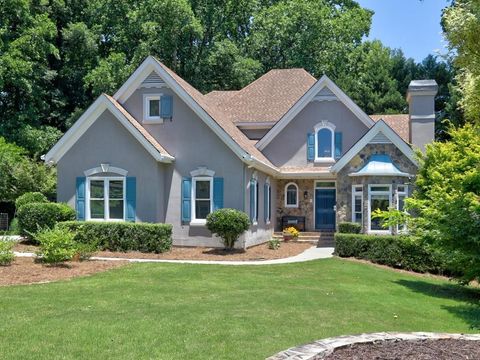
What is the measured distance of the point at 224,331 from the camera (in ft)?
25.6

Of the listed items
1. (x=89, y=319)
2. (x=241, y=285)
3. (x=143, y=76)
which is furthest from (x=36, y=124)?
(x=89, y=319)

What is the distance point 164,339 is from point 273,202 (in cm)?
1866

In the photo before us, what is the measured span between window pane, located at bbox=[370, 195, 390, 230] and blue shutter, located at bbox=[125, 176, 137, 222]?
9.39m

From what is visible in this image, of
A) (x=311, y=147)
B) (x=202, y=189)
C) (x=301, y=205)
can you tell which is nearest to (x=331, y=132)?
(x=311, y=147)

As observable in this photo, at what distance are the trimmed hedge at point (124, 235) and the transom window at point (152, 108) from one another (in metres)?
4.96

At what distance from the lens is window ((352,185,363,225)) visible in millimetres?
22766

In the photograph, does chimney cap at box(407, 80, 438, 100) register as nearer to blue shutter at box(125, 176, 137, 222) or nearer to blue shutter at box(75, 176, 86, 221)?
blue shutter at box(125, 176, 137, 222)

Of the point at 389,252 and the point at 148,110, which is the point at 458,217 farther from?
the point at 148,110

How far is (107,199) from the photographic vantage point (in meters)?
20.9

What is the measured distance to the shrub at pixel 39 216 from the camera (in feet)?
65.1

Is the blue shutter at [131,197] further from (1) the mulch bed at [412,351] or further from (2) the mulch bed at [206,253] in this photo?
(1) the mulch bed at [412,351]

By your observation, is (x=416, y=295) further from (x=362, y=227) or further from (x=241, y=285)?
(x=362, y=227)

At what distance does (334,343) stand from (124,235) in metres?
14.0

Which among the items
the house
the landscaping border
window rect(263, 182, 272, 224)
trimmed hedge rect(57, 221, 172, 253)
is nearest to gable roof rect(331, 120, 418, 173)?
the house
